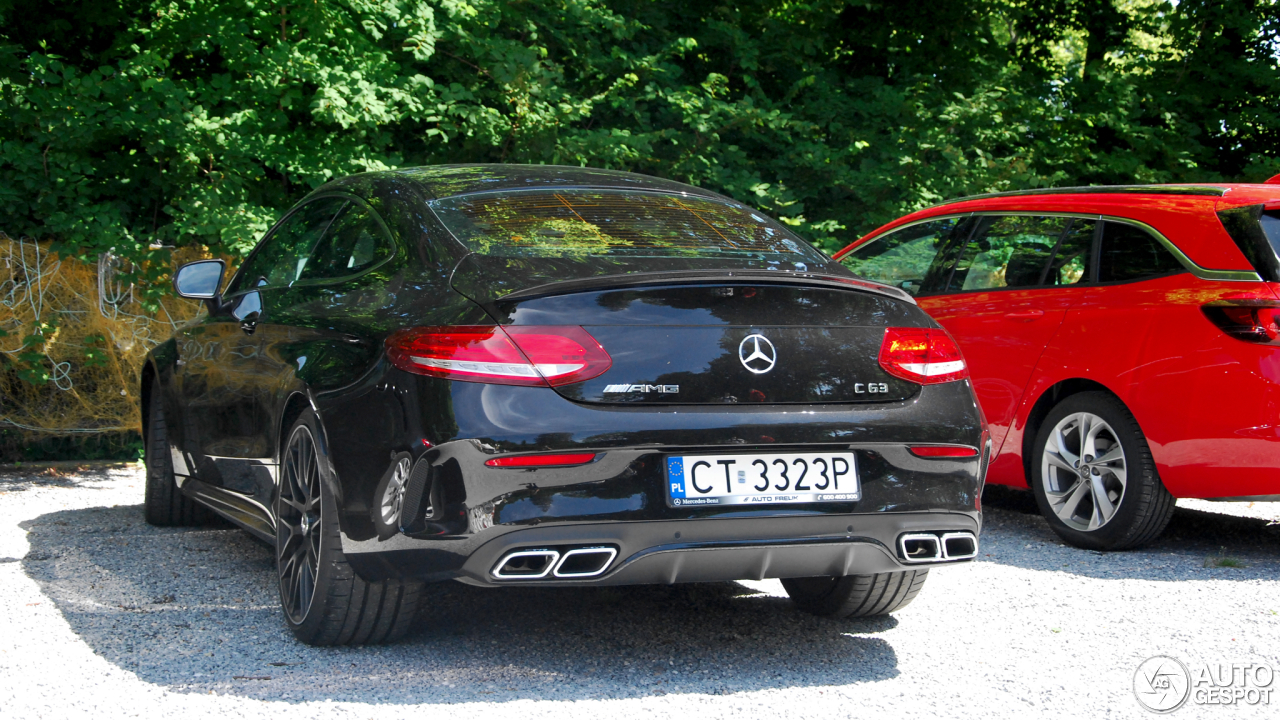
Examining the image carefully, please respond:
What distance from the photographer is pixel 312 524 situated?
3738 millimetres

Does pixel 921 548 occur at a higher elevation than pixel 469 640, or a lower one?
higher

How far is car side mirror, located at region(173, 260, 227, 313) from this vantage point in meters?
5.05

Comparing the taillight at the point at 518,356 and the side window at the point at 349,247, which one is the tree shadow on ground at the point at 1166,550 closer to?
the taillight at the point at 518,356

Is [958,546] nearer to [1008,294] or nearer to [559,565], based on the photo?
[559,565]

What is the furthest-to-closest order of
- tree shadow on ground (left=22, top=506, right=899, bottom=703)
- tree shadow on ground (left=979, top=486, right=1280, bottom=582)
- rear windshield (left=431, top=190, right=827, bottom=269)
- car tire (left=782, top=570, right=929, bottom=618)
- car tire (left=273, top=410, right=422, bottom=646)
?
1. tree shadow on ground (left=979, top=486, right=1280, bottom=582)
2. car tire (left=782, top=570, right=929, bottom=618)
3. rear windshield (left=431, top=190, right=827, bottom=269)
4. car tire (left=273, top=410, right=422, bottom=646)
5. tree shadow on ground (left=22, top=506, right=899, bottom=703)

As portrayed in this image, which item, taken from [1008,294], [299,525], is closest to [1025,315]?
[1008,294]

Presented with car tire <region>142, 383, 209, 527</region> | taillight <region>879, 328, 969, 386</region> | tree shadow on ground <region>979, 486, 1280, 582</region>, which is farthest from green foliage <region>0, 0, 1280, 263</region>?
taillight <region>879, 328, 969, 386</region>

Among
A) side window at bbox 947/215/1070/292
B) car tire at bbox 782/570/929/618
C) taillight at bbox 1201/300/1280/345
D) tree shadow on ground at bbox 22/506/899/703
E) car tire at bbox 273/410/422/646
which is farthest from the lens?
side window at bbox 947/215/1070/292

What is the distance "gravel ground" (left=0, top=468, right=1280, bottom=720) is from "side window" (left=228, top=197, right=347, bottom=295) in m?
1.19

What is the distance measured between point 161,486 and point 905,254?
4.17 metres

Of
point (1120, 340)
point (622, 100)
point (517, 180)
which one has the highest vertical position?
point (622, 100)

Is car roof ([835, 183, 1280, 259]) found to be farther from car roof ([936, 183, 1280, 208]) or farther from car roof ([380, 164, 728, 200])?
car roof ([380, 164, 728, 200])

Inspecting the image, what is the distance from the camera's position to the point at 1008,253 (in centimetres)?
632

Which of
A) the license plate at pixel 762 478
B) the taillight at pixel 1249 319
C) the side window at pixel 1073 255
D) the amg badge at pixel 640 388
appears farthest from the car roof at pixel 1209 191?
the amg badge at pixel 640 388
